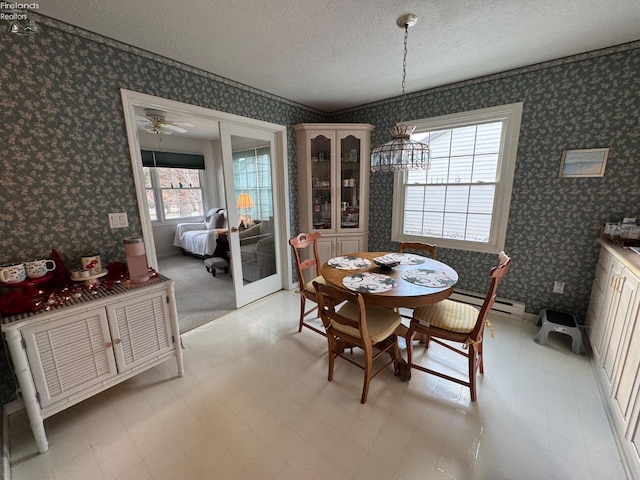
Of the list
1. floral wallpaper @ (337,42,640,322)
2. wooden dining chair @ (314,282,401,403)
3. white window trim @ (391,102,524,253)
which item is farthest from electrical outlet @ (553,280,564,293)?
wooden dining chair @ (314,282,401,403)

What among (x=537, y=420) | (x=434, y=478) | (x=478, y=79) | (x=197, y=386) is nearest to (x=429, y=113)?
(x=478, y=79)

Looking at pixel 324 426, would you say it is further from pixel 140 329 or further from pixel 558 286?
pixel 558 286

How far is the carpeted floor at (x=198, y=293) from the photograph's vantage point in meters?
2.98

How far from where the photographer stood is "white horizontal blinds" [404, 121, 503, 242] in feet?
9.38

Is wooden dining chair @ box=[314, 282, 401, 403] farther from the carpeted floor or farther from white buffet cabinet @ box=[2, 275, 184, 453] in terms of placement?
the carpeted floor

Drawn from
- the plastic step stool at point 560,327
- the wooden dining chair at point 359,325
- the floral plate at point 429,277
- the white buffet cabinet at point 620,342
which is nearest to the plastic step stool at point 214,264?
the wooden dining chair at point 359,325

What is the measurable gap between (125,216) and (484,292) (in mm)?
3758

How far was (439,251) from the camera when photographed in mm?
3256

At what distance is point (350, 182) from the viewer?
3598mm

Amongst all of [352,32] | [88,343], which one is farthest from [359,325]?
[352,32]

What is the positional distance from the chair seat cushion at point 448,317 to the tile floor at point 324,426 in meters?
0.50

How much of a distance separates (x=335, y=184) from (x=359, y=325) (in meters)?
2.28

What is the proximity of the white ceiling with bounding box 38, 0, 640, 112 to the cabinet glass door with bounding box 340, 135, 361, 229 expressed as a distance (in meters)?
0.94

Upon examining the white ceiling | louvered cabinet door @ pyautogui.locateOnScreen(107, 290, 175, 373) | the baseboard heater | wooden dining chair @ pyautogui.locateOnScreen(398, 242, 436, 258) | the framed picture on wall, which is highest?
the white ceiling
